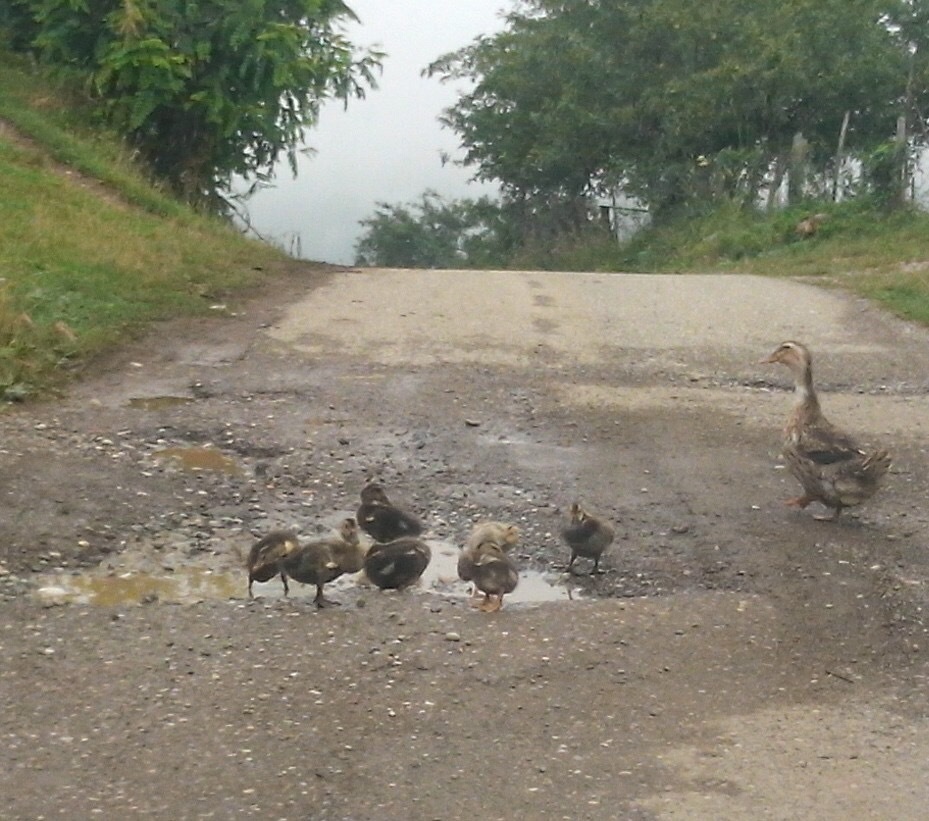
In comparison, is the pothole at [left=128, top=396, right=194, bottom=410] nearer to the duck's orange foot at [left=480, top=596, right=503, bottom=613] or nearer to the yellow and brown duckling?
the yellow and brown duckling

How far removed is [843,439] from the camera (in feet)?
25.0

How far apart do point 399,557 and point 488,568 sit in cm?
44

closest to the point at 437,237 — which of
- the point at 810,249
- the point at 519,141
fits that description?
the point at 519,141

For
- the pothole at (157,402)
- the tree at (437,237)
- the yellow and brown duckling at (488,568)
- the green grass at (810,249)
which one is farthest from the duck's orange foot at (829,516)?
the tree at (437,237)

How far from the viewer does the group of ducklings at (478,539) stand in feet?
20.4

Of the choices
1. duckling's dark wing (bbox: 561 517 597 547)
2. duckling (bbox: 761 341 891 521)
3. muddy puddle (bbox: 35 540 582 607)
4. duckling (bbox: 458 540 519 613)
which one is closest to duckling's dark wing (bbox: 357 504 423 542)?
muddy puddle (bbox: 35 540 582 607)

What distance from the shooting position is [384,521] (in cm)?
692

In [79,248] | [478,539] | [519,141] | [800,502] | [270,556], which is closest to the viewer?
[270,556]

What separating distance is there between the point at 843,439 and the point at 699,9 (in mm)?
23113

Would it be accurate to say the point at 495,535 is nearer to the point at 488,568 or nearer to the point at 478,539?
the point at 478,539

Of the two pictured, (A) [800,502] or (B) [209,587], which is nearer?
(B) [209,587]

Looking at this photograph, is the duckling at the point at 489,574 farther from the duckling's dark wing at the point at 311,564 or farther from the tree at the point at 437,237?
the tree at the point at 437,237

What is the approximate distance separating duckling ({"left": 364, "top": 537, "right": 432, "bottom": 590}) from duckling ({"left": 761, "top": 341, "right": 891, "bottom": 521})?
2367 mm

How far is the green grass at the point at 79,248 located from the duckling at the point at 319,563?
3.71m
